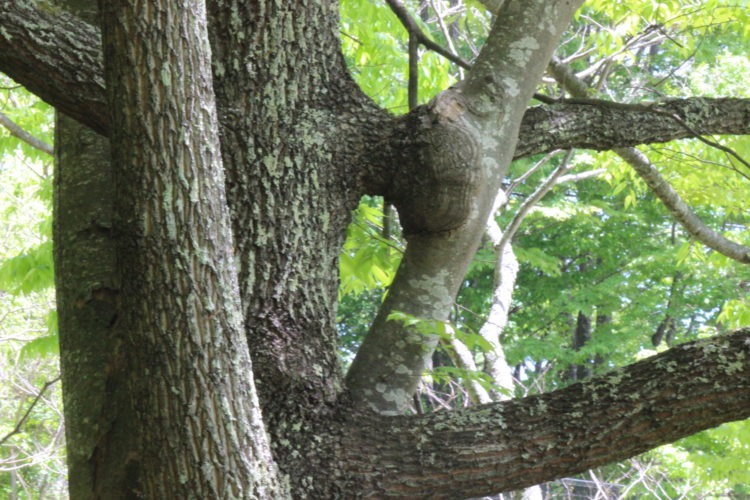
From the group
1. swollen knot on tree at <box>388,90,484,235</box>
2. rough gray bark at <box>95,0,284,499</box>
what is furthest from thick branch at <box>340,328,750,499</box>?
swollen knot on tree at <box>388,90,484,235</box>

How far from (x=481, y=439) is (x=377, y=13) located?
11.8 ft

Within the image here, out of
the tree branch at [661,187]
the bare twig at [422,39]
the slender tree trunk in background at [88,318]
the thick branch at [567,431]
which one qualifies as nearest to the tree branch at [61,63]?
the slender tree trunk in background at [88,318]

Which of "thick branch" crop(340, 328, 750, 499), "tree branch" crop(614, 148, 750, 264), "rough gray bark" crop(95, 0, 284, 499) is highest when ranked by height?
"tree branch" crop(614, 148, 750, 264)

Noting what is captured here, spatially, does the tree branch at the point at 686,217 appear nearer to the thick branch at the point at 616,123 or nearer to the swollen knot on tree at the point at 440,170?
the thick branch at the point at 616,123

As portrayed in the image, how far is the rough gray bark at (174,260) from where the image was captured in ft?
5.03

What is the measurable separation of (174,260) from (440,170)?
0.85 m

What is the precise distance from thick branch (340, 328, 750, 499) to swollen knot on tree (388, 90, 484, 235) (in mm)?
577

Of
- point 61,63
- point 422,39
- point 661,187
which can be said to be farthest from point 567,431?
point 661,187

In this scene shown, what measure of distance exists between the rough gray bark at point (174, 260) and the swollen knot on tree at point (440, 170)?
72 cm

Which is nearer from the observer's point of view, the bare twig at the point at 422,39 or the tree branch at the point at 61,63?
the tree branch at the point at 61,63

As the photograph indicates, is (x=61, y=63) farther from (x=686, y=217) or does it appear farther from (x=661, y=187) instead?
(x=686, y=217)

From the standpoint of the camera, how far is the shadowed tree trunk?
5.06 ft

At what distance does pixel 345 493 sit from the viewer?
→ 73.0 inches

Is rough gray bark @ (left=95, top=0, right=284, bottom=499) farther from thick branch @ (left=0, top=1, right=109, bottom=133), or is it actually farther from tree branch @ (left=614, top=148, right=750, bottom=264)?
tree branch @ (left=614, top=148, right=750, bottom=264)
